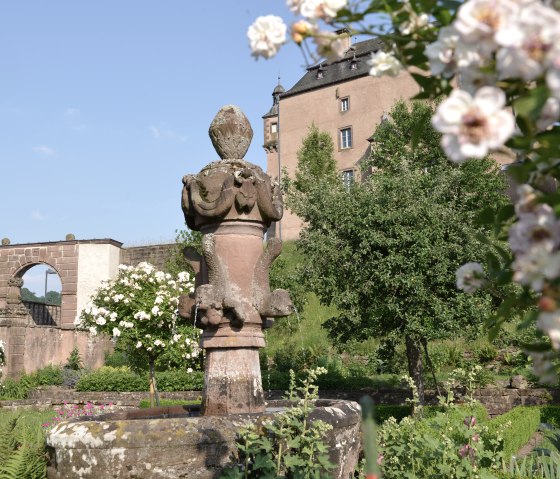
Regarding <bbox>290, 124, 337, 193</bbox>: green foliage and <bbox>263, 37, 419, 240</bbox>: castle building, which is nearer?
<bbox>290, 124, 337, 193</bbox>: green foliage

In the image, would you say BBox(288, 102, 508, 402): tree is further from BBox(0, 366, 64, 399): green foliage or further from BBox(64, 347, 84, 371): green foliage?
BBox(64, 347, 84, 371): green foliage

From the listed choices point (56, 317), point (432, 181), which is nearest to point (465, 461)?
point (432, 181)

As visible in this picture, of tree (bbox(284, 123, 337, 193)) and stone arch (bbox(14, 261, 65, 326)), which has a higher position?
tree (bbox(284, 123, 337, 193))

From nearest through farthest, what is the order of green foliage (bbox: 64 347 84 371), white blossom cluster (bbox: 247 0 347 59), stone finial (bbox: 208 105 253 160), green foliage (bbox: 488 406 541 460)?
white blossom cluster (bbox: 247 0 347 59), stone finial (bbox: 208 105 253 160), green foliage (bbox: 488 406 541 460), green foliage (bbox: 64 347 84 371)

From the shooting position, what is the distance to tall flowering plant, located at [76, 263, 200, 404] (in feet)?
44.6

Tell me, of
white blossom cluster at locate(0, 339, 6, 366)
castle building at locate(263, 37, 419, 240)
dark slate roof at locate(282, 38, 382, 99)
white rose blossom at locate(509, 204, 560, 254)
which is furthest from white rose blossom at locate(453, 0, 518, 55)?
dark slate roof at locate(282, 38, 382, 99)

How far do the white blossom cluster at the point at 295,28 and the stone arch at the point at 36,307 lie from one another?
82.2ft

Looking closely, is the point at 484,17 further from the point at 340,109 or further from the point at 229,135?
the point at 340,109

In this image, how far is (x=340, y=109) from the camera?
135 feet

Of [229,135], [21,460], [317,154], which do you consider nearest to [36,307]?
[317,154]

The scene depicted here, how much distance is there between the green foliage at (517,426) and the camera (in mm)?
8836

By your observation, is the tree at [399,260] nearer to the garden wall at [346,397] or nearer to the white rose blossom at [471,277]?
the garden wall at [346,397]

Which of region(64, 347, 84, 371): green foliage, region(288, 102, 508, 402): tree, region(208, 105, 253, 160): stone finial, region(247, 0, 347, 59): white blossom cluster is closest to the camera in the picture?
region(247, 0, 347, 59): white blossom cluster

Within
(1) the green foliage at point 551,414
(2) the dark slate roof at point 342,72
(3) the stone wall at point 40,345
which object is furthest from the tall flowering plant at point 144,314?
(2) the dark slate roof at point 342,72
